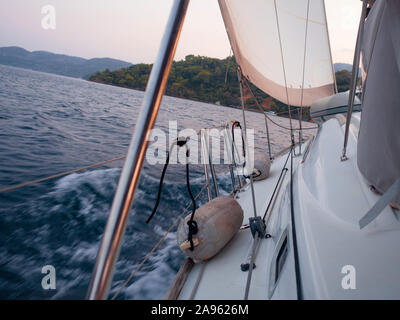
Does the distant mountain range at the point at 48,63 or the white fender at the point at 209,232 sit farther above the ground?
the distant mountain range at the point at 48,63

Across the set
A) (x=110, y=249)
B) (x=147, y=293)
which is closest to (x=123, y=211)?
(x=110, y=249)

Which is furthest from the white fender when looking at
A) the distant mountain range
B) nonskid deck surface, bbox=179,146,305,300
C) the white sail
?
the distant mountain range

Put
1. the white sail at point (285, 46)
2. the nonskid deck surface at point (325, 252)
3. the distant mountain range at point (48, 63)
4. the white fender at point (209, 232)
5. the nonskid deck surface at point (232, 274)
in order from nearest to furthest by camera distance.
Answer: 1. the nonskid deck surface at point (325, 252)
2. the nonskid deck surface at point (232, 274)
3. the white fender at point (209, 232)
4. the white sail at point (285, 46)
5. the distant mountain range at point (48, 63)

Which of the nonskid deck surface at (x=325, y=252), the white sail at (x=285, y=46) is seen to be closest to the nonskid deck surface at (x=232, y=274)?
the nonskid deck surface at (x=325, y=252)

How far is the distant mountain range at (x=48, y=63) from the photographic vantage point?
56844 mm

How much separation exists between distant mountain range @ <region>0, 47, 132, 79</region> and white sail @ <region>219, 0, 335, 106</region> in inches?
2250

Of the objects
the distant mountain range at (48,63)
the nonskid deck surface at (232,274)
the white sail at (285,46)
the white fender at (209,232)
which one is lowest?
the nonskid deck surface at (232,274)

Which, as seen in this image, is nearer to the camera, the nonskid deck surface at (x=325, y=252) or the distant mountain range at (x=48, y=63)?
the nonskid deck surface at (x=325, y=252)

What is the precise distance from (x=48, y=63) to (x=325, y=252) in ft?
242

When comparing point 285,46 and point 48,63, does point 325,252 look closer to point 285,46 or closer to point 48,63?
point 285,46

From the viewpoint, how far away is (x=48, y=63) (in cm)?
5897

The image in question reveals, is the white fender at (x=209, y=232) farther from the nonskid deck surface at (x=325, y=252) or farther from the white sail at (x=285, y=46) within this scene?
the white sail at (x=285, y=46)

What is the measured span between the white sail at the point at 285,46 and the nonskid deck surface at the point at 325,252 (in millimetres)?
1281
